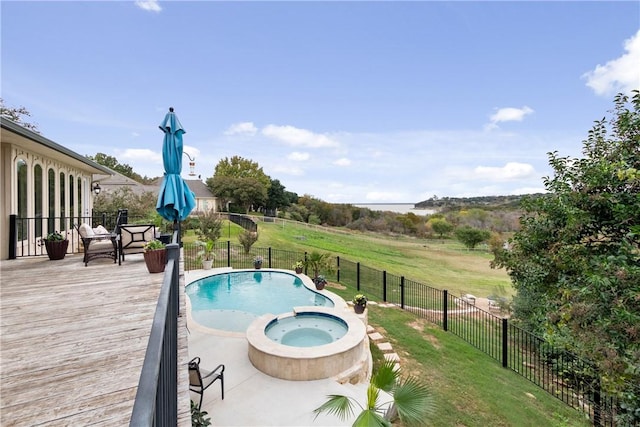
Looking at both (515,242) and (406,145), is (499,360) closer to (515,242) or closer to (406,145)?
(515,242)

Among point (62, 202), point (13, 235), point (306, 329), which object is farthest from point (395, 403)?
point (62, 202)

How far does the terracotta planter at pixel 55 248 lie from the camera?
6.67m

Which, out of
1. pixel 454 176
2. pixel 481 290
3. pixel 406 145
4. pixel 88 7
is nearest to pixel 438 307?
pixel 481 290

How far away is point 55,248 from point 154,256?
3.36 meters

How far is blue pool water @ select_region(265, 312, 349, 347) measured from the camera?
7.98 metres

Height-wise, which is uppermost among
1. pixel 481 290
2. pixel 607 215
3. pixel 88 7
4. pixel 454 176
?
pixel 88 7

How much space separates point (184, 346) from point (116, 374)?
2.75 ft

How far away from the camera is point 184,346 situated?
3.32 metres

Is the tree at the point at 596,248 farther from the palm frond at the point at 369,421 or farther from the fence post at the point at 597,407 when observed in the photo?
the palm frond at the point at 369,421

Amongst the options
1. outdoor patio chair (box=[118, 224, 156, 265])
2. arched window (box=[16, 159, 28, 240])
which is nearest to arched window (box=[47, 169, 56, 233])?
arched window (box=[16, 159, 28, 240])

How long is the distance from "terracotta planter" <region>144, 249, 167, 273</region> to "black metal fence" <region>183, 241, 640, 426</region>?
27.3 feet

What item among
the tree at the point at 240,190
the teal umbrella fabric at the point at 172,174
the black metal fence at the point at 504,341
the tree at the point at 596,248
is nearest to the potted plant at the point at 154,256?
the teal umbrella fabric at the point at 172,174

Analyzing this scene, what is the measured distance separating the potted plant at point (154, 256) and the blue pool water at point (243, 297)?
15.3 feet

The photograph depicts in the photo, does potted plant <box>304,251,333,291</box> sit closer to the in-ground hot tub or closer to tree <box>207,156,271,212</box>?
the in-ground hot tub
